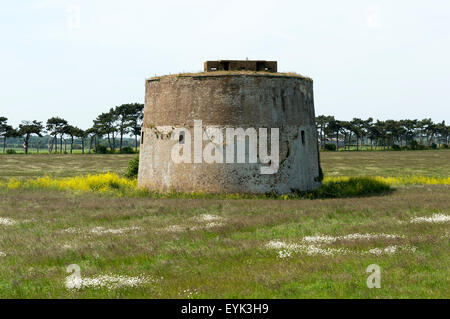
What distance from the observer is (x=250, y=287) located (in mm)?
8547

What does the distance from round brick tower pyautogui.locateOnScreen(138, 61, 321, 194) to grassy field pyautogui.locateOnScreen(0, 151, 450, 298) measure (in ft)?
11.9

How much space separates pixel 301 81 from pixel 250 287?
721 inches

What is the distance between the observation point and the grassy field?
28.2 feet

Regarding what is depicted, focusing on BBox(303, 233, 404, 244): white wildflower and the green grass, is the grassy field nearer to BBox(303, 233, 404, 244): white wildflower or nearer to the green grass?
BBox(303, 233, 404, 244): white wildflower

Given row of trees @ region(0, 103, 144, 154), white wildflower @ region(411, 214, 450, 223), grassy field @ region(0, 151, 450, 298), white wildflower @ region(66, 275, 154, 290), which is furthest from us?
row of trees @ region(0, 103, 144, 154)

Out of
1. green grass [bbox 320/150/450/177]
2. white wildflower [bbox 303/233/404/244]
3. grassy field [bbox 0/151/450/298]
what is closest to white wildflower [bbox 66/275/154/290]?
grassy field [bbox 0/151/450/298]

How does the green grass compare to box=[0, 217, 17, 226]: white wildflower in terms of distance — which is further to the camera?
the green grass

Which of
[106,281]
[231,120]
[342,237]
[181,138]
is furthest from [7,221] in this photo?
[342,237]

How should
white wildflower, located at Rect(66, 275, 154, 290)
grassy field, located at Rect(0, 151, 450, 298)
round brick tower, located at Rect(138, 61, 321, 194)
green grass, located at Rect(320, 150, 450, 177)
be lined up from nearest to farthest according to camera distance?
1. grassy field, located at Rect(0, 151, 450, 298)
2. white wildflower, located at Rect(66, 275, 154, 290)
3. round brick tower, located at Rect(138, 61, 321, 194)
4. green grass, located at Rect(320, 150, 450, 177)

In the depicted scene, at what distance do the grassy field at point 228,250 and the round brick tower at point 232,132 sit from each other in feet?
11.9

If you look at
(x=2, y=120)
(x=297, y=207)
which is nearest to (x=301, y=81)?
(x=297, y=207)

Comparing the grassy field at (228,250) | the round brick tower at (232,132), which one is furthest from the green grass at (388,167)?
the grassy field at (228,250)
